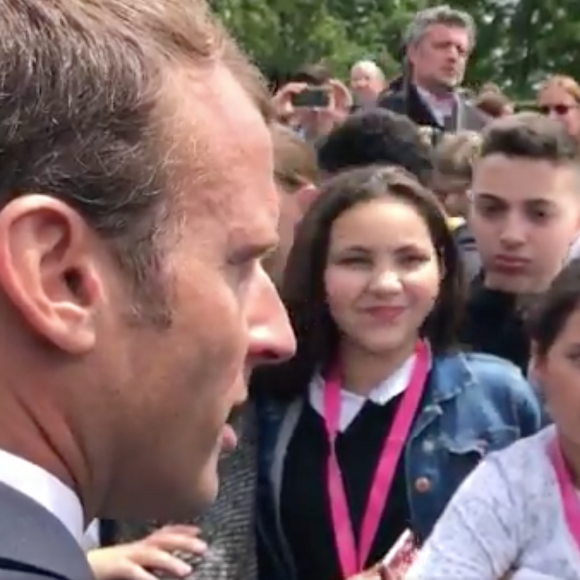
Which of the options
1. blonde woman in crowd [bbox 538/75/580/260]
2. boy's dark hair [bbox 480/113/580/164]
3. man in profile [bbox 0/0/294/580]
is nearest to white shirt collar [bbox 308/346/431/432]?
boy's dark hair [bbox 480/113/580/164]

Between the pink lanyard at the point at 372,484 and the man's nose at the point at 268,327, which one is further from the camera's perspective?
the pink lanyard at the point at 372,484

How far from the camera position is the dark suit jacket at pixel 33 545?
3.27ft

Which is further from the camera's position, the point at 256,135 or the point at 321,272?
the point at 321,272

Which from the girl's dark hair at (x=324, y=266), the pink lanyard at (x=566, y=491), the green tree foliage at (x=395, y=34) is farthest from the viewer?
the green tree foliage at (x=395, y=34)

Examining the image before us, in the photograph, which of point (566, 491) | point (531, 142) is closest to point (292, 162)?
point (531, 142)

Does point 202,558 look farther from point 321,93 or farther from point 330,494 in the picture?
point 321,93

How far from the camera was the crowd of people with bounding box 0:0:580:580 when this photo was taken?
1.10 m

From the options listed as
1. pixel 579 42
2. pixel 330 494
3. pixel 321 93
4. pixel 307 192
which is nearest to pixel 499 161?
pixel 307 192

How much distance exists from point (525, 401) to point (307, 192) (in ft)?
3.63

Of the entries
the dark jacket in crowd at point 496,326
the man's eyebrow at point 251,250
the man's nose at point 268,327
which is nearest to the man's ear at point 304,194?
the dark jacket in crowd at point 496,326

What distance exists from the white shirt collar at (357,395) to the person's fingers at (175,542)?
17.6 inches

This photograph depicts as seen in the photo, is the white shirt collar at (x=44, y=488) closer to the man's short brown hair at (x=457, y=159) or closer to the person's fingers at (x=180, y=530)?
the person's fingers at (x=180, y=530)

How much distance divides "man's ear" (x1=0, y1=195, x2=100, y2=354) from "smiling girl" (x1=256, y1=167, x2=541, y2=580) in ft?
5.89

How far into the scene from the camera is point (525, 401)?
297 cm
